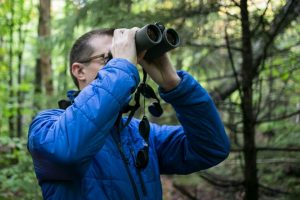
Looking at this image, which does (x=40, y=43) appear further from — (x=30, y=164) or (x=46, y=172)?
(x=46, y=172)

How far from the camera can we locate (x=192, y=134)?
2137 millimetres

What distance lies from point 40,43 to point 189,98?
3523mm

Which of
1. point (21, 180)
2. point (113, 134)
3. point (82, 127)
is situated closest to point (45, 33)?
point (21, 180)

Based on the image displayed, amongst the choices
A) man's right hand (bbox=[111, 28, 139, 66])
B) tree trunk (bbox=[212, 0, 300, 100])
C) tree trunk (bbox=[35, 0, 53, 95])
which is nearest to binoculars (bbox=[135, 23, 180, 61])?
man's right hand (bbox=[111, 28, 139, 66])

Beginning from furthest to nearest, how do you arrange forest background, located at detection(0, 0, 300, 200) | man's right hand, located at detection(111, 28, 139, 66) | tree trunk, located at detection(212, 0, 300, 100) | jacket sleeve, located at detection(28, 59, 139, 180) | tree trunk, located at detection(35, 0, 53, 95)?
tree trunk, located at detection(35, 0, 53, 95) < forest background, located at detection(0, 0, 300, 200) < tree trunk, located at detection(212, 0, 300, 100) < man's right hand, located at detection(111, 28, 139, 66) < jacket sleeve, located at detection(28, 59, 139, 180)

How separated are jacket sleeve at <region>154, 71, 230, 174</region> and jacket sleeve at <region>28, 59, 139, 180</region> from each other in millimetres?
372

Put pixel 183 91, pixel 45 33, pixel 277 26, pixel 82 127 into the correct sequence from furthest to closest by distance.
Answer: pixel 45 33, pixel 277 26, pixel 183 91, pixel 82 127

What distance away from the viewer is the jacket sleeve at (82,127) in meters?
1.60

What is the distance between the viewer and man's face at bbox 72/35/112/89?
6.80 ft

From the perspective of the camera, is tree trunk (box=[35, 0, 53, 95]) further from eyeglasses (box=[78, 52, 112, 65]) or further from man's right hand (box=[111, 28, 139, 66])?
man's right hand (box=[111, 28, 139, 66])

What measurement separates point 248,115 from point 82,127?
7.88 feet

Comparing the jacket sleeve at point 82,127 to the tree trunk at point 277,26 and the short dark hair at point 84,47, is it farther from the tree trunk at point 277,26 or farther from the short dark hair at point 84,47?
the tree trunk at point 277,26

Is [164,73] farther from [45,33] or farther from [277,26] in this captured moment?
[45,33]

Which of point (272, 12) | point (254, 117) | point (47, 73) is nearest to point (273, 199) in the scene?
point (254, 117)
